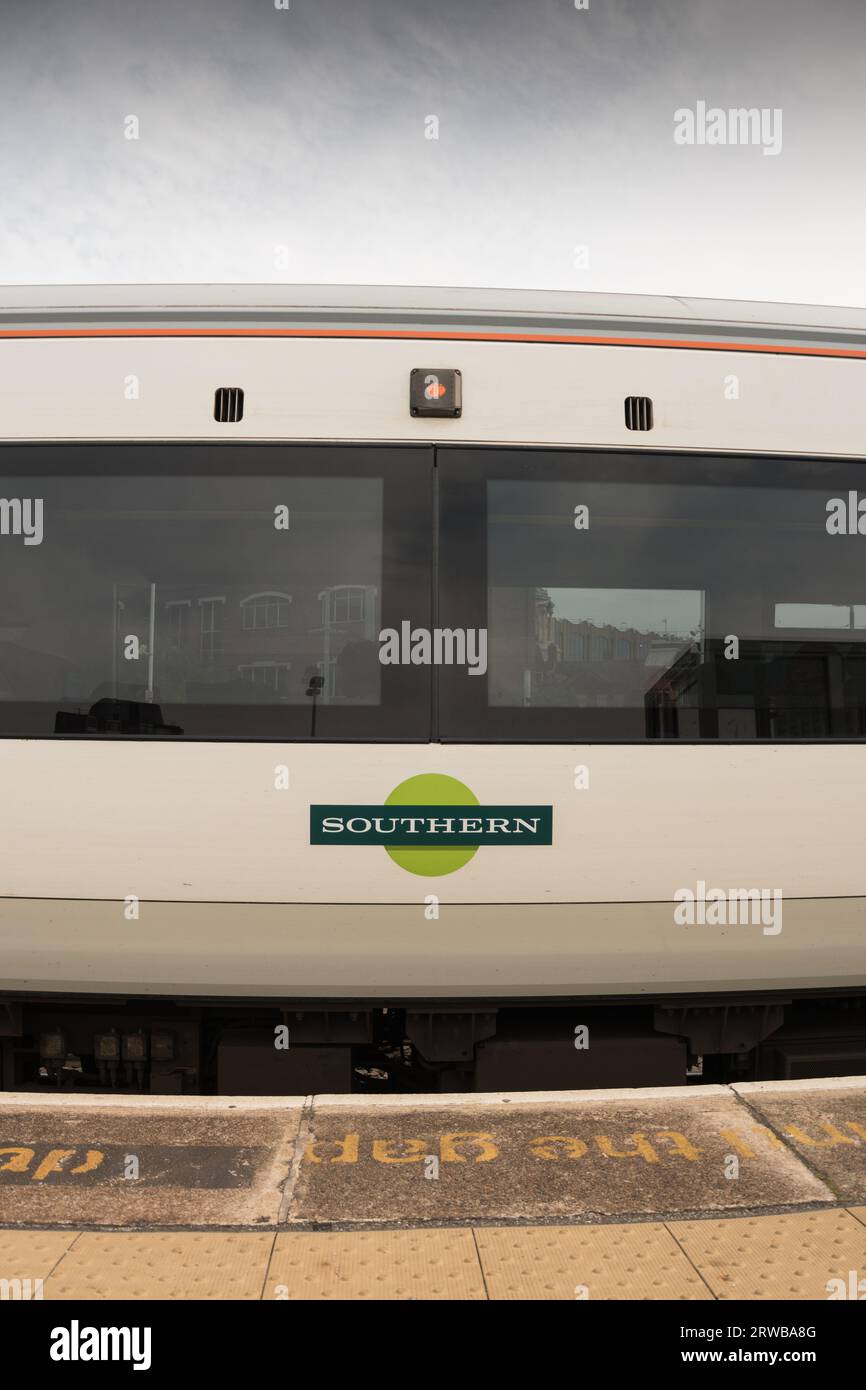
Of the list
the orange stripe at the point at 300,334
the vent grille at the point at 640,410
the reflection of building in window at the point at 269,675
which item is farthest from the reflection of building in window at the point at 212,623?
the vent grille at the point at 640,410

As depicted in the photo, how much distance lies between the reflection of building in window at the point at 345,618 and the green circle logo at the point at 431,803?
0.56 m

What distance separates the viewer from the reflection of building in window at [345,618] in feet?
11.8

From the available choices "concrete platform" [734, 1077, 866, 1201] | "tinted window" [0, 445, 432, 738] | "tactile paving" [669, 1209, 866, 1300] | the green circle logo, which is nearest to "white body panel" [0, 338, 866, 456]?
"tinted window" [0, 445, 432, 738]

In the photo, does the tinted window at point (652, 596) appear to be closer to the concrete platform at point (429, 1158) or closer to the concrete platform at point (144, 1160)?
the concrete platform at point (429, 1158)

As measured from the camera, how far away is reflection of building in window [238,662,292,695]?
357cm

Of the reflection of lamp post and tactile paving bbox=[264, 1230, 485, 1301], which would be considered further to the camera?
the reflection of lamp post

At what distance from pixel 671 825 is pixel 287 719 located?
1.57m

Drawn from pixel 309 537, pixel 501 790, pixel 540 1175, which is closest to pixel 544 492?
pixel 309 537

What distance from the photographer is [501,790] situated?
3537 mm

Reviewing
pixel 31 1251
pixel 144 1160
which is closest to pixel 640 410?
pixel 144 1160

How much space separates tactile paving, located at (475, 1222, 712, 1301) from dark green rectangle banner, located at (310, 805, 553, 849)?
1406 millimetres

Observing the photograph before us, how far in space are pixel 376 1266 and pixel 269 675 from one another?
2.05 metres

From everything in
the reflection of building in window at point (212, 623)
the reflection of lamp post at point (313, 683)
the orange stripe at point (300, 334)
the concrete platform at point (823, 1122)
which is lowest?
the concrete platform at point (823, 1122)

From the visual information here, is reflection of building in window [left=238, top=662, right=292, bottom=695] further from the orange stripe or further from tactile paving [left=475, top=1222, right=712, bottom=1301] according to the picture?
tactile paving [left=475, top=1222, right=712, bottom=1301]
